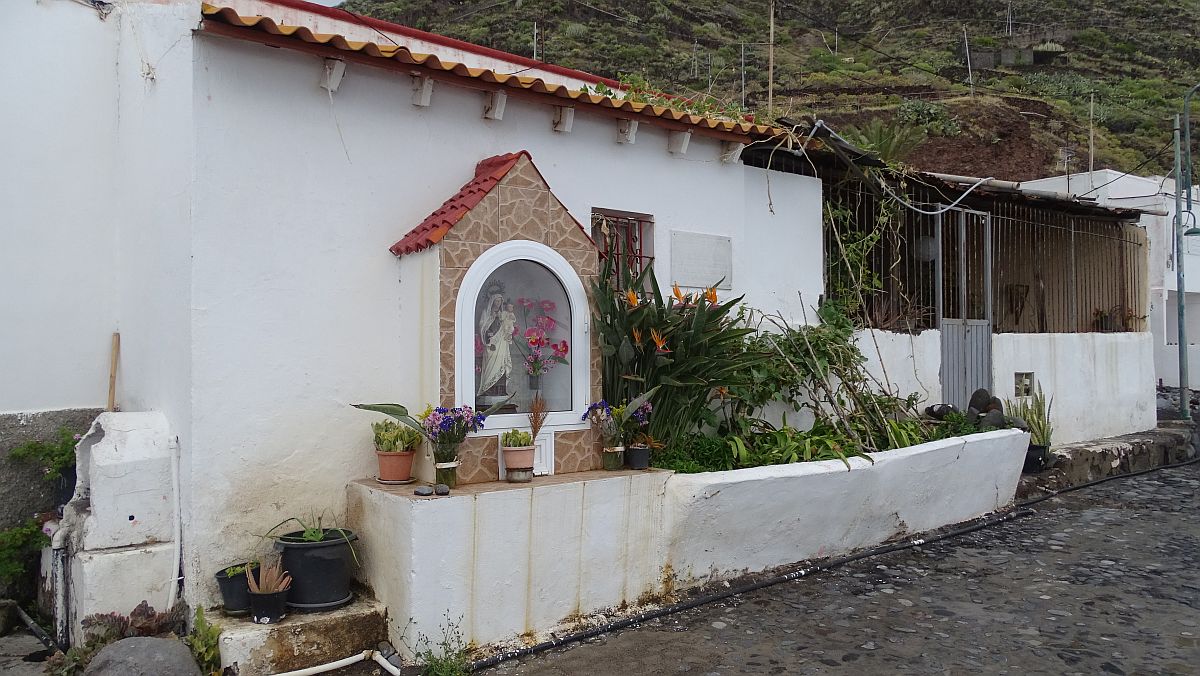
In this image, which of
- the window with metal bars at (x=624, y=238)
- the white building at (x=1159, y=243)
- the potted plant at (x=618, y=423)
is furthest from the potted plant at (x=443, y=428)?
the white building at (x=1159, y=243)

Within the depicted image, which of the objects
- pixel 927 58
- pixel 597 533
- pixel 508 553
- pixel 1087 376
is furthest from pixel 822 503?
pixel 927 58

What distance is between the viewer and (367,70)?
19.9 feet

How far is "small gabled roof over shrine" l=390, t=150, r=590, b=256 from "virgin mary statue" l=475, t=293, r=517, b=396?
25.2 inches

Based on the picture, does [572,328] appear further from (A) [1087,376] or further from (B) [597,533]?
(A) [1087,376]

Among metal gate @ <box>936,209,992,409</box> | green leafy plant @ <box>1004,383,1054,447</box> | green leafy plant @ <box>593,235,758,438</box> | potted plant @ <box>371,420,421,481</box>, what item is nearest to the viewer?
potted plant @ <box>371,420,421,481</box>

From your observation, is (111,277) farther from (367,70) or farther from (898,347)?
(898,347)

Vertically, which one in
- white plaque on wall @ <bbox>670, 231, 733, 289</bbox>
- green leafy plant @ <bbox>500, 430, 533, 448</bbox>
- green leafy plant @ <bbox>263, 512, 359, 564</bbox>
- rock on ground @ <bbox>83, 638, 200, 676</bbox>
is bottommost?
rock on ground @ <bbox>83, 638, 200, 676</bbox>

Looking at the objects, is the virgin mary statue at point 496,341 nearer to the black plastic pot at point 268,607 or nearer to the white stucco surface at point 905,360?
the black plastic pot at point 268,607

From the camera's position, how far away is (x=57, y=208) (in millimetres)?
6156

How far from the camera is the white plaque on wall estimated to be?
777 centimetres

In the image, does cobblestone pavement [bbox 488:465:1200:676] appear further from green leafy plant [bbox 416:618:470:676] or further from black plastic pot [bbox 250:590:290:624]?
black plastic pot [bbox 250:590:290:624]

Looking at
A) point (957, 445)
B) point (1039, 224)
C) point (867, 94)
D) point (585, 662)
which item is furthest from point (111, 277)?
point (867, 94)

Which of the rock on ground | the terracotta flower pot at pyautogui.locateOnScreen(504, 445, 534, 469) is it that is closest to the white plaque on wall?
the terracotta flower pot at pyautogui.locateOnScreen(504, 445, 534, 469)

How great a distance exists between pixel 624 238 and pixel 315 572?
3.73 m
